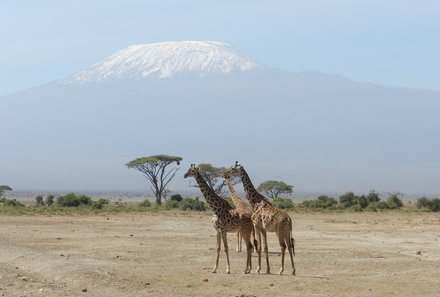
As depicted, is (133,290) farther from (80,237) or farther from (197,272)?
(80,237)

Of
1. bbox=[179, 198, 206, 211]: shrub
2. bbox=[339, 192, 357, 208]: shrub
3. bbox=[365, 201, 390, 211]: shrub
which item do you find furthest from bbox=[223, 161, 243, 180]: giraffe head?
bbox=[339, 192, 357, 208]: shrub

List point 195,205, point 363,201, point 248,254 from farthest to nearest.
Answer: point 363,201 → point 195,205 → point 248,254

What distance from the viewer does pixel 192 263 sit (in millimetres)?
22969

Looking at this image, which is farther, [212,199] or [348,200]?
[348,200]

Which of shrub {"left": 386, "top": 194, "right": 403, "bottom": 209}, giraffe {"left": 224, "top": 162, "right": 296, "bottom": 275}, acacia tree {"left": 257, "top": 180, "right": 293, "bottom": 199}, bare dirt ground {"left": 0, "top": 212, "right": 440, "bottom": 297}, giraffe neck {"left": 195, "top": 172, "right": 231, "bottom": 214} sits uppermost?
acacia tree {"left": 257, "top": 180, "right": 293, "bottom": 199}

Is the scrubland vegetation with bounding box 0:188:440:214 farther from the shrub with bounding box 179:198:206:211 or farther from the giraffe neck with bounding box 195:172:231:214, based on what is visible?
the giraffe neck with bounding box 195:172:231:214

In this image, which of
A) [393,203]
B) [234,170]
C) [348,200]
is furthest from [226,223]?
[348,200]

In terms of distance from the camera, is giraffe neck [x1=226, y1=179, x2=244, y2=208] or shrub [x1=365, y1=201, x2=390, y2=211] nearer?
giraffe neck [x1=226, y1=179, x2=244, y2=208]

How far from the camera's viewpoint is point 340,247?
28141 millimetres

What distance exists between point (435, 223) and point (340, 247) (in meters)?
14.4

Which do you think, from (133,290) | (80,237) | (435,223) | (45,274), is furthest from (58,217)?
(133,290)

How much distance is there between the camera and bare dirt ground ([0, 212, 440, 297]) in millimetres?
18266

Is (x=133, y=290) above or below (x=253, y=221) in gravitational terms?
below

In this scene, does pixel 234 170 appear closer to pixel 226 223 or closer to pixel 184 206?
pixel 226 223
